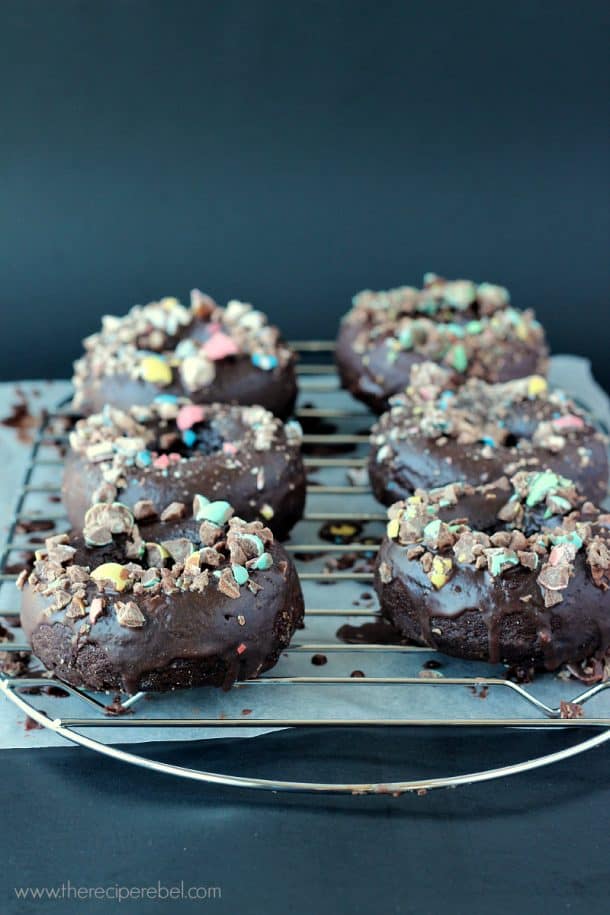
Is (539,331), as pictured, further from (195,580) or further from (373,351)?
(195,580)

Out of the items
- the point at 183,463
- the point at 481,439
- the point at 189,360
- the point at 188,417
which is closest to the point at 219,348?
the point at 189,360

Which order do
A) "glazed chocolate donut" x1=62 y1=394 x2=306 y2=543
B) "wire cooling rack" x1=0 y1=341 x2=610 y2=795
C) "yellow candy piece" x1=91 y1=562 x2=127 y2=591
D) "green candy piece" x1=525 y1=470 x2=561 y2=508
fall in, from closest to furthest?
1. "wire cooling rack" x1=0 y1=341 x2=610 y2=795
2. "yellow candy piece" x1=91 y1=562 x2=127 y2=591
3. "green candy piece" x1=525 y1=470 x2=561 y2=508
4. "glazed chocolate donut" x1=62 y1=394 x2=306 y2=543

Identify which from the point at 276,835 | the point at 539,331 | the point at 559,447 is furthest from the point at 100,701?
the point at 539,331

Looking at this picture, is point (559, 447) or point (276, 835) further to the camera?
point (559, 447)

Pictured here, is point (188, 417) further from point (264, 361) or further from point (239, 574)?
point (239, 574)

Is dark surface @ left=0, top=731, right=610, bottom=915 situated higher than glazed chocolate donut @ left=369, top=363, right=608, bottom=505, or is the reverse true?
glazed chocolate donut @ left=369, top=363, right=608, bottom=505

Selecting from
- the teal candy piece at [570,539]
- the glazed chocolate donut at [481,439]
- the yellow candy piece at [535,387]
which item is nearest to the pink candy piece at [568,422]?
the glazed chocolate donut at [481,439]

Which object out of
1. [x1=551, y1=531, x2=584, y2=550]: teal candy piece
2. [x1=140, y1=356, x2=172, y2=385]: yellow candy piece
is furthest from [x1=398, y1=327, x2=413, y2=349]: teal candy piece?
[x1=551, y1=531, x2=584, y2=550]: teal candy piece

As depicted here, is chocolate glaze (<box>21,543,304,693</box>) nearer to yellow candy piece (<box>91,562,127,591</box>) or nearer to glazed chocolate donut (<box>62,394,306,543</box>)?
yellow candy piece (<box>91,562,127,591</box>)
